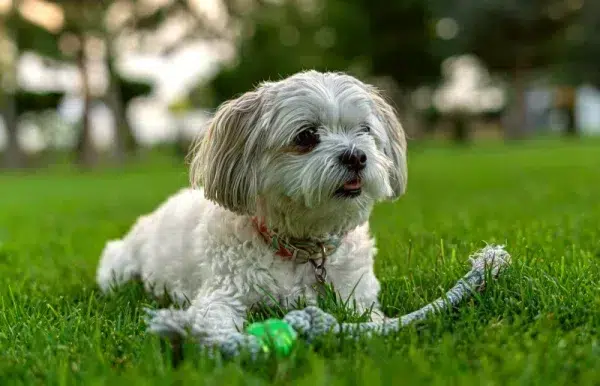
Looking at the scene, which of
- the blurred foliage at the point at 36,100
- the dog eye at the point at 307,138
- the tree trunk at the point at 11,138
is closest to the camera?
the dog eye at the point at 307,138

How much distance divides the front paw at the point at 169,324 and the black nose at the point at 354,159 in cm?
104

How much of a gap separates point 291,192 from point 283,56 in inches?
1006

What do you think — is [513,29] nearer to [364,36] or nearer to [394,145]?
[364,36]

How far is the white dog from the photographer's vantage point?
10.1 feet

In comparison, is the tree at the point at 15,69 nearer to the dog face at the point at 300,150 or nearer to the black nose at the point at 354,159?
the dog face at the point at 300,150

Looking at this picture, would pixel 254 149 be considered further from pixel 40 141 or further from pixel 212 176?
pixel 40 141

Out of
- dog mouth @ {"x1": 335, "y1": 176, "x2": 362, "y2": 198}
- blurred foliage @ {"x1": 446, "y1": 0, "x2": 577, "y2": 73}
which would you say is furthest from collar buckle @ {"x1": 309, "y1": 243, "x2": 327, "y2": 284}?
blurred foliage @ {"x1": 446, "y1": 0, "x2": 577, "y2": 73}

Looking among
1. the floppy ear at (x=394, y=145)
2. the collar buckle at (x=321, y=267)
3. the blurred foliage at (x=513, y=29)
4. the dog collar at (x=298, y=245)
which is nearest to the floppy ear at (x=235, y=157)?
the dog collar at (x=298, y=245)

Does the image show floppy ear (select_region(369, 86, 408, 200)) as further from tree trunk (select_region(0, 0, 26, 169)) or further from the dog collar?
tree trunk (select_region(0, 0, 26, 169))

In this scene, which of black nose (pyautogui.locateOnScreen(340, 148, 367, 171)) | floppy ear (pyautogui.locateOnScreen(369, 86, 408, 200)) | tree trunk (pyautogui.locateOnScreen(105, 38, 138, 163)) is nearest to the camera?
black nose (pyautogui.locateOnScreen(340, 148, 367, 171))

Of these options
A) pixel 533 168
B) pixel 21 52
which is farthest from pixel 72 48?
pixel 533 168

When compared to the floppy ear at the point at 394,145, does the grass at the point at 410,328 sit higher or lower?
lower

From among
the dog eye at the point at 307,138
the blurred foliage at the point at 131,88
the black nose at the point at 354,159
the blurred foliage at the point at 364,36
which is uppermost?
the blurred foliage at the point at 364,36

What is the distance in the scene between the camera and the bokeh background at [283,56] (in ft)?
86.2
